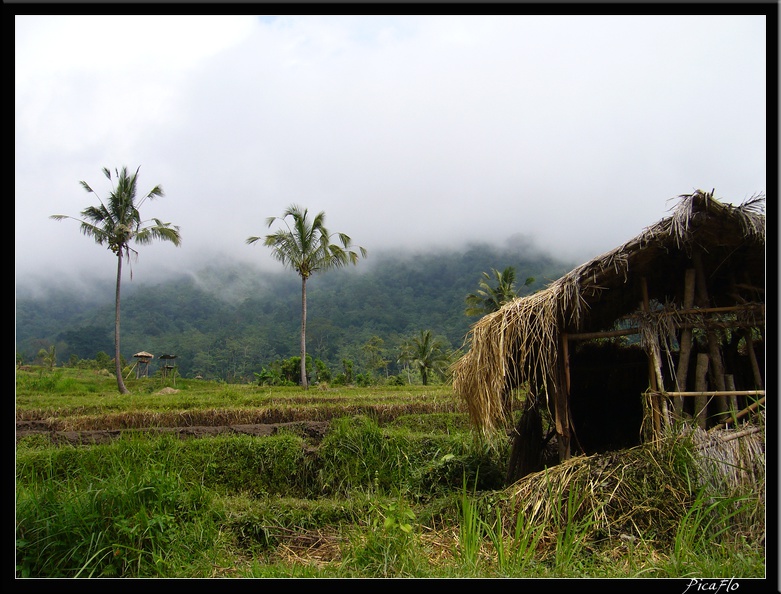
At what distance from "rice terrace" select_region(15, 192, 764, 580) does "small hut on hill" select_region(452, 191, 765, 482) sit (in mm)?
25

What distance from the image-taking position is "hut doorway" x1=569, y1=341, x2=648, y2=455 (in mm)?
8352

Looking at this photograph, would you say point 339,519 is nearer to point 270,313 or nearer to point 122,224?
point 122,224

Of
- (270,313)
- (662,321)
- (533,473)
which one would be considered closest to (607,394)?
(533,473)

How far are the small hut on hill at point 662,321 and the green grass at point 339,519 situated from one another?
1.04 m

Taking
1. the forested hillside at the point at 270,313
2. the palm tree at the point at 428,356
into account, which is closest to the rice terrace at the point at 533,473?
the palm tree at the point at 428,356

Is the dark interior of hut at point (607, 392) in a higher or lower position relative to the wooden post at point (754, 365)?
lower

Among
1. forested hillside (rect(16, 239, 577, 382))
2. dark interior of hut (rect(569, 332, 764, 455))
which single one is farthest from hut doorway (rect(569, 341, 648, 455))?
forested hillside (rect(16, 239, 577, 382))

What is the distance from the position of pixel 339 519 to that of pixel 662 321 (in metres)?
4.33

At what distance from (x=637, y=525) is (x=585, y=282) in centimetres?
240

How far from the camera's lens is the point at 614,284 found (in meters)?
6.09

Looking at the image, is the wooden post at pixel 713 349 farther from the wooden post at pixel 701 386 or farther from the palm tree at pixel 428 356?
the palm tree at pixel 428 356

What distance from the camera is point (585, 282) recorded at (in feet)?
18.0

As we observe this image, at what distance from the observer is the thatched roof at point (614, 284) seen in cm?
518
